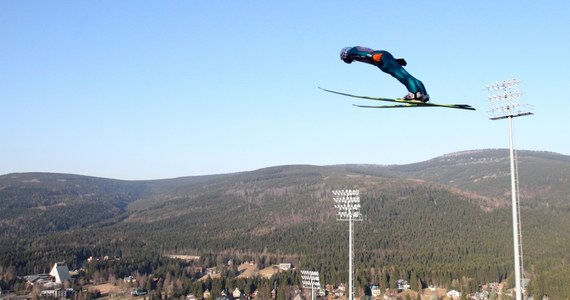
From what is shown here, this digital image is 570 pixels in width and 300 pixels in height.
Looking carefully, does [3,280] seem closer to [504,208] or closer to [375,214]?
[375,214]

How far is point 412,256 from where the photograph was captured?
106 meters

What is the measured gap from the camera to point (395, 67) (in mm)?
12180

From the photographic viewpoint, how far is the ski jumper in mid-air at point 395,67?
39.8ft

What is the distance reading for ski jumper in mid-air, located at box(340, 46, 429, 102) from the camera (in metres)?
12.1

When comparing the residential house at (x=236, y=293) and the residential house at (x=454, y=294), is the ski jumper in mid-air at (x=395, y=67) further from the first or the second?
the residential house at (x=236, y=293)

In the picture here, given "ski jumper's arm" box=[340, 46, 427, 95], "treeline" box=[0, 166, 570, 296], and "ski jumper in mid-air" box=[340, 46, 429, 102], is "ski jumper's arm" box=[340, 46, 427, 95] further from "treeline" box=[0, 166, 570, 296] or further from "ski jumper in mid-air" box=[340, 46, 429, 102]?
"treeline" box=[0, 166, 570, 296]

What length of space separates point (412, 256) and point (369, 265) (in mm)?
14265

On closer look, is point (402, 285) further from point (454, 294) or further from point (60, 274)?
point (60, 274)

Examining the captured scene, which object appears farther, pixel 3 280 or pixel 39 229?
pixel 39 229

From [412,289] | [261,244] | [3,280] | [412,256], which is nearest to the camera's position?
[412,289]

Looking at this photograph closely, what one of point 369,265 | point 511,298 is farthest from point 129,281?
point 511,298

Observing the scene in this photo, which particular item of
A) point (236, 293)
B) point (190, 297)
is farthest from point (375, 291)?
point (190, 297)

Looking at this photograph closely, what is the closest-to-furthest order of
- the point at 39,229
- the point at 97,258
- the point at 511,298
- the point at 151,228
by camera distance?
the point at 511,298, the point at 97,258, the point at 151,228, the point at 39,229

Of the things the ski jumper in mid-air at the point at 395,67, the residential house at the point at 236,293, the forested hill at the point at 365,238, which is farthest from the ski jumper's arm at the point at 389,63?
the residential house at the point at 236,293
